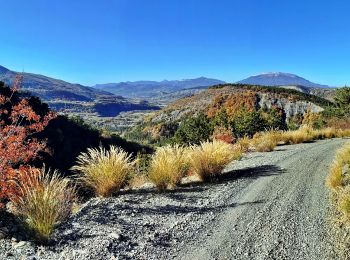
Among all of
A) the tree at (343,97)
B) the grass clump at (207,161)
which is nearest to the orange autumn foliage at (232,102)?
the tree at (343,97)

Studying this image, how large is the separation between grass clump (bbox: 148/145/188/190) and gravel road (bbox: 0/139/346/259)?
0.33m

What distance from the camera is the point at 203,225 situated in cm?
711

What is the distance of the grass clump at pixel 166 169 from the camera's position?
33.3 ft

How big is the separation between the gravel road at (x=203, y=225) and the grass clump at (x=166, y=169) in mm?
328

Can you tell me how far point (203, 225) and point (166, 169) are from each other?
10.8 feet

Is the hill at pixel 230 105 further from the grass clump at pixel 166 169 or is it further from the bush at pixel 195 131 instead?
the grass clump at pixel 166 169

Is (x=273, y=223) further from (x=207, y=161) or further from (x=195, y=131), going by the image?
(x=195, y=131)

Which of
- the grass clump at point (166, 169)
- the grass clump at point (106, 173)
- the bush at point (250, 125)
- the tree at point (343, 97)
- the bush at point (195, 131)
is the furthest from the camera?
the bush at point (195, 131)

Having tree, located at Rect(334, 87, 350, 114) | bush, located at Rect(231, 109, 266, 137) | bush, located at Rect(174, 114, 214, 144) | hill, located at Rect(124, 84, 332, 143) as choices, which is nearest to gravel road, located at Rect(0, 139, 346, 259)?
tree, located at Rect(334, 87, 350, 114)

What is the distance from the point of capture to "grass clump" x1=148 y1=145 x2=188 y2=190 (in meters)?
10.1

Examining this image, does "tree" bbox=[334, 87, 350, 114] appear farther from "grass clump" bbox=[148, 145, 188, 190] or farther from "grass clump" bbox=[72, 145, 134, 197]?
"grass clump" bbox=[72, 145, 134, 197]

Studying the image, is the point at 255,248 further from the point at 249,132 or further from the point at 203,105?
the point at 203,105

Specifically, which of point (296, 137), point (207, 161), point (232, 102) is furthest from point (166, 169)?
point (232, 102)

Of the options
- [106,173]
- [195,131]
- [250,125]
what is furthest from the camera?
[195,131]
